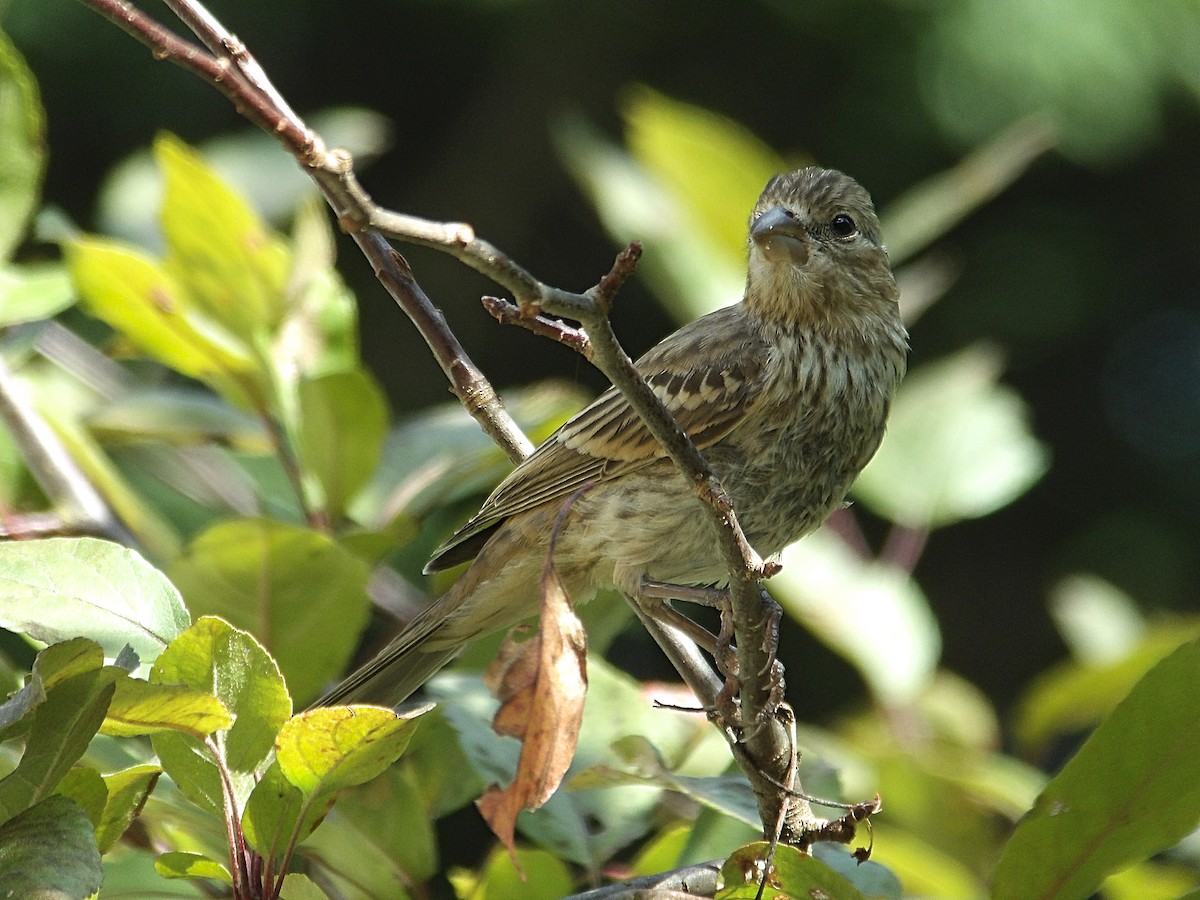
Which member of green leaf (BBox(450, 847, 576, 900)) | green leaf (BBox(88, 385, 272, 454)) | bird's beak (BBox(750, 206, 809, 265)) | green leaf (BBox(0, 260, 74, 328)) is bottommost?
green leaf (BBox(450, 847, 576, 900))

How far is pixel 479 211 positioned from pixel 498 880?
15.5ft

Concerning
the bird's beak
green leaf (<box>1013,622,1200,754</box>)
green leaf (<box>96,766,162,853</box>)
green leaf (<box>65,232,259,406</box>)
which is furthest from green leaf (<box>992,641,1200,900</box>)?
Answer: green leaf (<box>65,232,259,406</box>)

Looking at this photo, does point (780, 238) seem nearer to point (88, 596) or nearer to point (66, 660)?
point (88, 596)

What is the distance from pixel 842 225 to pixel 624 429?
81 cm

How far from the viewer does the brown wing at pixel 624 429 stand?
8.63ft

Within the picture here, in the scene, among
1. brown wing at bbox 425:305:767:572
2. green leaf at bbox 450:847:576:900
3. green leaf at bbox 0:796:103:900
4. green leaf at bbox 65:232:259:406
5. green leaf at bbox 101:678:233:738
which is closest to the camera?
green leaf at bbox 0:796:103:900

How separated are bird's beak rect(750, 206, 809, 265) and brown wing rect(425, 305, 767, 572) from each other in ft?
0.62

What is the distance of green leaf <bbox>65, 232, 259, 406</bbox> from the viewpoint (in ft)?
8.27

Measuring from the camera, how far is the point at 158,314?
100 inches

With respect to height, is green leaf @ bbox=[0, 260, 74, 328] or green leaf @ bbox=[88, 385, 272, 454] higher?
green leaf @ bbox=[0, 260, 74, 328]

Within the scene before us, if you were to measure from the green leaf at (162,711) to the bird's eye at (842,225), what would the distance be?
6.53ft

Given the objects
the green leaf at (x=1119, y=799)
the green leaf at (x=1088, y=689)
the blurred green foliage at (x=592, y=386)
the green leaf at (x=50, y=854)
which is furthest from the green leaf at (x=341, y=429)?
the green leaf at (x=1088, y=689)

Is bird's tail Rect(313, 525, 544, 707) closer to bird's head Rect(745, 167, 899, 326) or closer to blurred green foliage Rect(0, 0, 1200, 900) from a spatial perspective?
blurred green foliage Rect(0, 0, 1200, 900)

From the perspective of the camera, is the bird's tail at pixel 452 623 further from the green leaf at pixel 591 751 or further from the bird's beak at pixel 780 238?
the bird's beak at pixel 780 238
